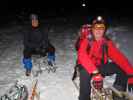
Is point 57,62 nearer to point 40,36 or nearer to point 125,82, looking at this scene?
point 40,36

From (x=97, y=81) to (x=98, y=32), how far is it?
94 centimetres

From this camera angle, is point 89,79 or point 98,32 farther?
point 98,32

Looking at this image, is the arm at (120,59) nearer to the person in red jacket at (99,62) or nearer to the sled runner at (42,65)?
the person in red jacket at (99,62)

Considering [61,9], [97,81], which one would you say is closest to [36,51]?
[97,81]

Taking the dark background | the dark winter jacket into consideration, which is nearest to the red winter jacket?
the dark winter jacket

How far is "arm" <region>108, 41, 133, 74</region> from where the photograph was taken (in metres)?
6.53

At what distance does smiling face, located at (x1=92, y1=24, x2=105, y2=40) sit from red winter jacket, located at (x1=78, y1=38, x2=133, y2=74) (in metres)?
0.09

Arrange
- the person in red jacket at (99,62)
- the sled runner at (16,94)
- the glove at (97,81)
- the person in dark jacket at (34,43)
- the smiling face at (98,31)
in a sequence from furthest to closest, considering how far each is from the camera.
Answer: the person in dark jacket at (34,43) → the sled runner at (16,94) → the smiling face at (98,31) → the person in red jacket at (99,62) → the glove at (97,81)

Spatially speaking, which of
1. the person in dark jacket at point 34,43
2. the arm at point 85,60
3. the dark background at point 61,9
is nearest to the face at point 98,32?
the arm at point 85,60

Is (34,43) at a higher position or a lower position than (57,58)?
higher

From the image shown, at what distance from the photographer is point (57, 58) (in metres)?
11.7

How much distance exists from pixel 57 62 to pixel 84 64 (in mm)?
4869

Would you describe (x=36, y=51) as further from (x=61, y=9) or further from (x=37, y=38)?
(x=61, y=9)

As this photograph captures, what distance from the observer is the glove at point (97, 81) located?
6.17 metres
